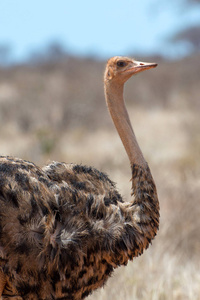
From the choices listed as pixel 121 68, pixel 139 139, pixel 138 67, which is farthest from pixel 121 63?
pixel 139 139

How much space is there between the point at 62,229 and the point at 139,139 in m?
8.69

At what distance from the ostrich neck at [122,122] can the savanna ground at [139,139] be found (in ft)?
1.64

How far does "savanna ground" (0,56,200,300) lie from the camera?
4.91 meters

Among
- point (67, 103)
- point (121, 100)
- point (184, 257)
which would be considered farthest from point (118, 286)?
point (67, 103)

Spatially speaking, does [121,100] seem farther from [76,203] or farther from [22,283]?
[22,283]

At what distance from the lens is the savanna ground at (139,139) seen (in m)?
4.91

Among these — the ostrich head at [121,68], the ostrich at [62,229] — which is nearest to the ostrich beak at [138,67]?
the ostrich head at [121,68]

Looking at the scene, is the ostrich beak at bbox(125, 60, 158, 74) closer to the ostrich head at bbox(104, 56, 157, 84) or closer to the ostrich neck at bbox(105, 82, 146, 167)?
the ostrich head at bbox(104, 56, 157, 84)

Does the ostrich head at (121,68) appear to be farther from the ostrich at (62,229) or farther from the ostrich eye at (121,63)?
the ostrich at (62,229)

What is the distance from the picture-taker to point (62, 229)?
312 centimetres

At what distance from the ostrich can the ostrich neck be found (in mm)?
253

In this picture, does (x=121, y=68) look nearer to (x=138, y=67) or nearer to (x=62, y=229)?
(x=138, y=67)

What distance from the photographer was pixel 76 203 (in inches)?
126

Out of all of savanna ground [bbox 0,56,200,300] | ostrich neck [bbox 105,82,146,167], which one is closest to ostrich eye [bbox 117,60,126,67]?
ostrich neck [bbox 105,82,146,167]
